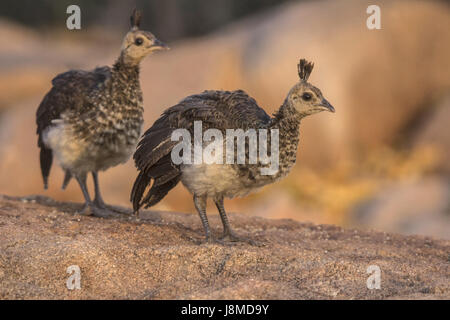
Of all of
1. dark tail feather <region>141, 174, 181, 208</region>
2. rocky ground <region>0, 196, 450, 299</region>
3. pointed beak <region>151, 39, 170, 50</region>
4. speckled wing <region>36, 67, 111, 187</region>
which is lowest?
rocky ground <region>0, 196, 450, 299</region>

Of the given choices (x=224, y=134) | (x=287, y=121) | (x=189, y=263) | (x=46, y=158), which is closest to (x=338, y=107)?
(x=46, y=158)

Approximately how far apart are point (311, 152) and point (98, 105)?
7.58m

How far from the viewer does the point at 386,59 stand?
14.2 m

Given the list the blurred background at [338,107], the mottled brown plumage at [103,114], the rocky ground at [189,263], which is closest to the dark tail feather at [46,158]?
the mottled brown plumage at [103,114]

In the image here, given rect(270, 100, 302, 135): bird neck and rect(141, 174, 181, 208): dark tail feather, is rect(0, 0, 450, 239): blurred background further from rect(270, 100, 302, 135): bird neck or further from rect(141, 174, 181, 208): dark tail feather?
rect(270, 100, 302, 135): bird neck

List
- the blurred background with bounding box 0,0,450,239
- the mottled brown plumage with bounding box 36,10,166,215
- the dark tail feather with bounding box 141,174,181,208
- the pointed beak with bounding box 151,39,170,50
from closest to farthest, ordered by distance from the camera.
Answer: the dark tail feather with bounding box 141,174,181,208
the pointed beak with bounding box 151,39,170,50
the mottled brown plumage with bounding box 36,10,166,215
the blurred background with bounding box 0,0,450,239

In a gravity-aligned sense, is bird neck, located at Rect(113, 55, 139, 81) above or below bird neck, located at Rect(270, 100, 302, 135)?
above

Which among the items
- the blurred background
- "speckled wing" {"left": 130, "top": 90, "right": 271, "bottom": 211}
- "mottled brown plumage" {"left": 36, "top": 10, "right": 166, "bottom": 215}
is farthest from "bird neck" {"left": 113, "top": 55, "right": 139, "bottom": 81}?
the blurred background

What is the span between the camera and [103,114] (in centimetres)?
656

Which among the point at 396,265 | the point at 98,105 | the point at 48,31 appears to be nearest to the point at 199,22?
the point at 48,31

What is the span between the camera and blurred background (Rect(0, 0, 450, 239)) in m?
12.5

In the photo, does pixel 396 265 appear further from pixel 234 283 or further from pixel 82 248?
pixel 82 248

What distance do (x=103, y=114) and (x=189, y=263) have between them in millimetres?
2116

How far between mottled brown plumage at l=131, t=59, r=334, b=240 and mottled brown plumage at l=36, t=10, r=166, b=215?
2.21 feet
